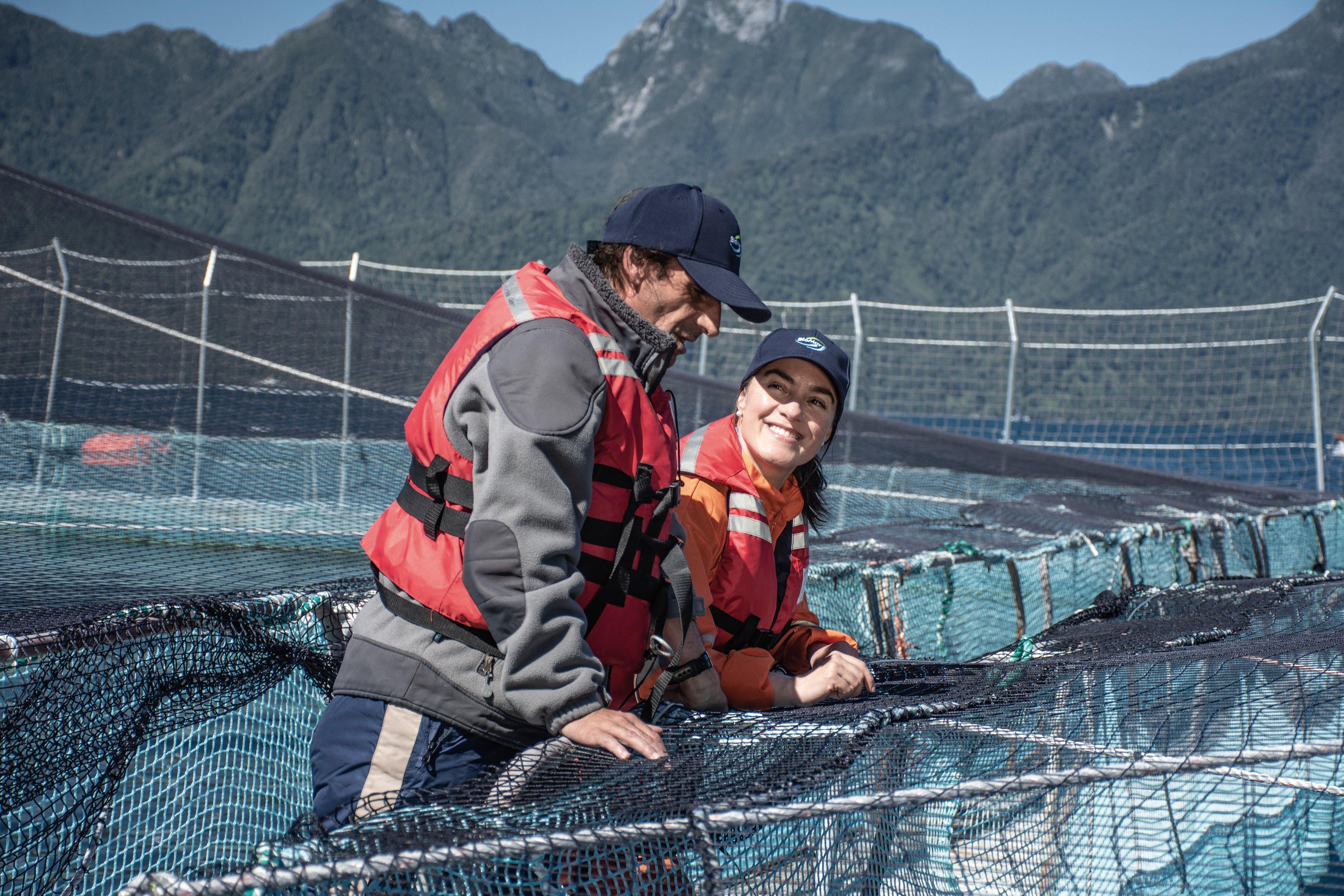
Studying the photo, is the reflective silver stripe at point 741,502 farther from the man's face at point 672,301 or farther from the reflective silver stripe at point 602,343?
the reflective silver stripe at point 602,343

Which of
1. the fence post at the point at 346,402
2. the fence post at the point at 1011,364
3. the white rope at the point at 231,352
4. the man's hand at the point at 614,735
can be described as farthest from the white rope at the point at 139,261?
the fence post at the point at 1011,364

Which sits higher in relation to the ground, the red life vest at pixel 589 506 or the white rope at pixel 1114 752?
the red life vest at pixel 589 506

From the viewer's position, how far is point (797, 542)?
2.13 meters

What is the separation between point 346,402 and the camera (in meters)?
5.77

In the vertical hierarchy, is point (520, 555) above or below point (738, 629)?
above

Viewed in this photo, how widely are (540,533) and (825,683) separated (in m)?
0.85

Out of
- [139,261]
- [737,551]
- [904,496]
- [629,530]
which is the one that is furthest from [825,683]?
[139,261]

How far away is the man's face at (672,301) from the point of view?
1493 mm

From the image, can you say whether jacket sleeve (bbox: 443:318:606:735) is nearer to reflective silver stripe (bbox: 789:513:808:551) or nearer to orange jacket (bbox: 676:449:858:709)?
orange jacket (bbox: 676:449:858:709)

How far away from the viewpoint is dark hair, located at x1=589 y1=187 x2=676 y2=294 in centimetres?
149

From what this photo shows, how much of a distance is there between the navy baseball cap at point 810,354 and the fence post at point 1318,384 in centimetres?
604

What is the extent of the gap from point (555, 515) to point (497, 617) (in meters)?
0.14

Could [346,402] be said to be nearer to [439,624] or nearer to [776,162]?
[439,624]

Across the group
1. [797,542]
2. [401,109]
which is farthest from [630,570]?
[401,109]
